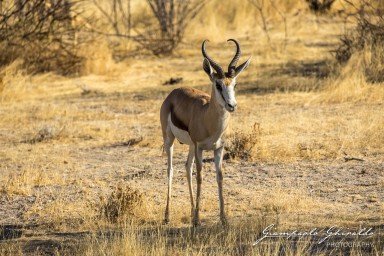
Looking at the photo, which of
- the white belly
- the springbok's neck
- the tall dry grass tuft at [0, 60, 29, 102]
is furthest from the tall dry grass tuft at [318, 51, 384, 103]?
the springbok's neck

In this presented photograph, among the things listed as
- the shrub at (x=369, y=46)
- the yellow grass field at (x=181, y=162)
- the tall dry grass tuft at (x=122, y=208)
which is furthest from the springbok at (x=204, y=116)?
the shrub at (x=369, y=46)

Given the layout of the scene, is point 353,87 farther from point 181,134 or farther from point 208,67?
point 208,67

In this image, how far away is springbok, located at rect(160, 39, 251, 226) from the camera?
24.3 feet

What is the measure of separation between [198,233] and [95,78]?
10.9 meters

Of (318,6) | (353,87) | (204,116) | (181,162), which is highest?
(318,6)

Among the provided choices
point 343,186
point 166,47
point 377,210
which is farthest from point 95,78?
point 377,210

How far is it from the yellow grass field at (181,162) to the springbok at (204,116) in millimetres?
558

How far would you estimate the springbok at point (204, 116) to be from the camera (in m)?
7.40

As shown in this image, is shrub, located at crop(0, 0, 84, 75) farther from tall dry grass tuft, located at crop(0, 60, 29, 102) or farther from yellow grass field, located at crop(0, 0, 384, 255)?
tall dry grass tuft, located at crop(0, 60, 29, 102)

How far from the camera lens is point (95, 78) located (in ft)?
58.2

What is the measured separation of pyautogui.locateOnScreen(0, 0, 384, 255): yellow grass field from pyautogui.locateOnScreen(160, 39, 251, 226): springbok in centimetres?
56

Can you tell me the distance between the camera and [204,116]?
7.65 metres

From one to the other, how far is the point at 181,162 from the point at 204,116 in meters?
3.03

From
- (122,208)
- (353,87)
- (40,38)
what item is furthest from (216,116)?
(40,38)
